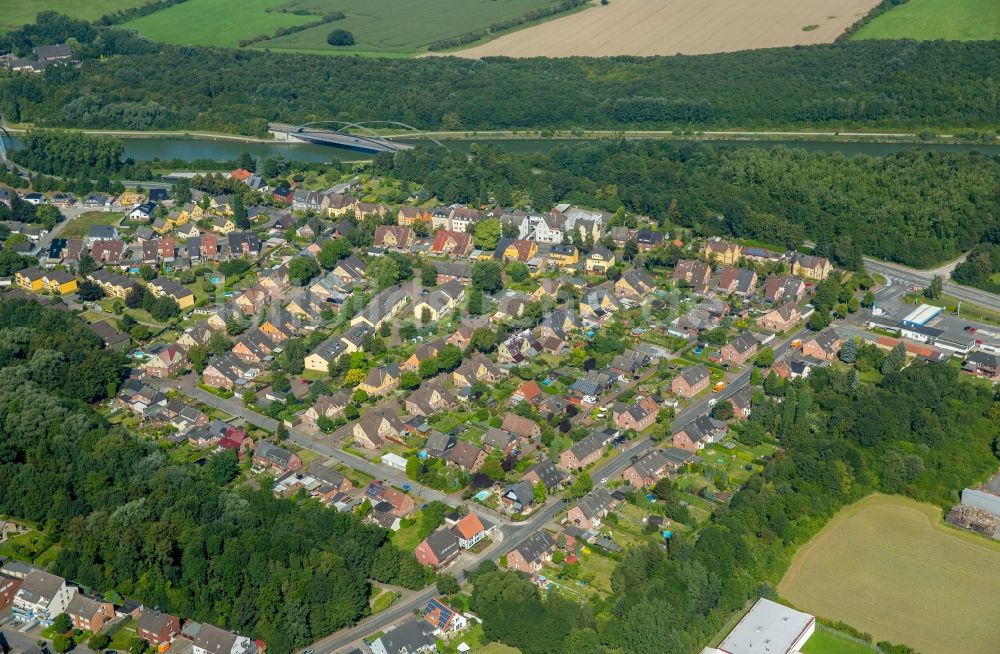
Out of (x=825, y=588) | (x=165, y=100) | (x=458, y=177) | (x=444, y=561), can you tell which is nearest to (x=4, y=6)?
(x=165, y=100)

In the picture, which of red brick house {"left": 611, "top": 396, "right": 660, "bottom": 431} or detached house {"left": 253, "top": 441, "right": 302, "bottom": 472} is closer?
detached house {"left": 253, "top": 441, "right": 302, "bottom": 472}

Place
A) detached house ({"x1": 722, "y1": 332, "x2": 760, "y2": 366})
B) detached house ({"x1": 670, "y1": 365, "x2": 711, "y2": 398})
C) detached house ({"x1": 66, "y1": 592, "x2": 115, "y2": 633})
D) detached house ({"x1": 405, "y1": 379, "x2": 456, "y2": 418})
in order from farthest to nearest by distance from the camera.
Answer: detached house ({"x1": 722, "y1": 332, "x2": 760, "y2": 366}) → detached house ({"x1": 670, "y1": 365, "x2": 711, "y2": 398}) → detached house ({"x1": 405, "y1": 379, "x2": 456, "y2": 418}) → detached house ({"x1": 66, "y1": 592, "x2": 115, "y2": 633})

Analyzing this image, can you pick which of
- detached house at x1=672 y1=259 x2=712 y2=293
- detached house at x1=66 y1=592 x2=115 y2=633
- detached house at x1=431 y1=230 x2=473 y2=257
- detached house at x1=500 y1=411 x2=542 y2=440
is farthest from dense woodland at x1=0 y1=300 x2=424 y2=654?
detached house at x1=672 y1=259 x2=712 y2=293

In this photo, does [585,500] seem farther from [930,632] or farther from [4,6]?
[4,6]

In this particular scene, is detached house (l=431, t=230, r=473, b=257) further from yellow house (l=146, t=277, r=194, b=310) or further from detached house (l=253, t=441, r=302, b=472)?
detached house (l=253, t=441, r=302, b=472)

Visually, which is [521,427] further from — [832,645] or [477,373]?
[832,645]

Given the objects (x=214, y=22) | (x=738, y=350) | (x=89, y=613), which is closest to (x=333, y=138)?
(x=214, y=22)

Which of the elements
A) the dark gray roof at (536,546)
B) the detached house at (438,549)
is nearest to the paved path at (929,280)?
the dark gray roof at (536,546)
